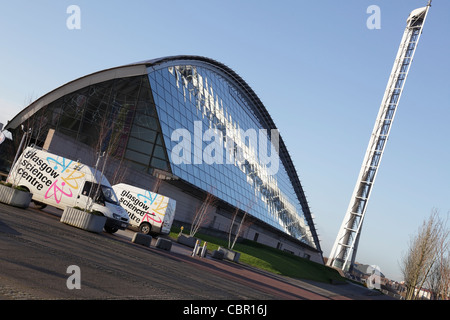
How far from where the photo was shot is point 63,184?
74.8 feet

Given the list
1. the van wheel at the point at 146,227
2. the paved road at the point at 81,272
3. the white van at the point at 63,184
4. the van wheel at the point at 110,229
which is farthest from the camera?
the van wheel at the point at 146,227

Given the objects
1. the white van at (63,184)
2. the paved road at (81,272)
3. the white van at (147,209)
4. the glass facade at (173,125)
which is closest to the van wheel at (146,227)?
the white van at (147,209)

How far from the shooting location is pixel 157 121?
40781 millimetres

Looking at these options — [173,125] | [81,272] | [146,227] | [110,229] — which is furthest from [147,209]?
[81,272]

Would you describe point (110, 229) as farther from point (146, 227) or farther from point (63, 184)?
point (146, 227)

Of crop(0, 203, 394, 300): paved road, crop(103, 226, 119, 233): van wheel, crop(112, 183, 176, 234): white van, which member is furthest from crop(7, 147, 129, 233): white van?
crop(0, 203, 394, 300): paved road

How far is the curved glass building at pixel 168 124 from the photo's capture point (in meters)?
40.3

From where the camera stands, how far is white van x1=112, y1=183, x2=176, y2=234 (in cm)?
2756

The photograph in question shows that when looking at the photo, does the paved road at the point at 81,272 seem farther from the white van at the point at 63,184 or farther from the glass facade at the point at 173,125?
the glass facade at the point at 173,125

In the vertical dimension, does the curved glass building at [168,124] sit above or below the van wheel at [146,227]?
above

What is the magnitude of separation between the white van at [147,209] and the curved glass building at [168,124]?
19.3 ft
